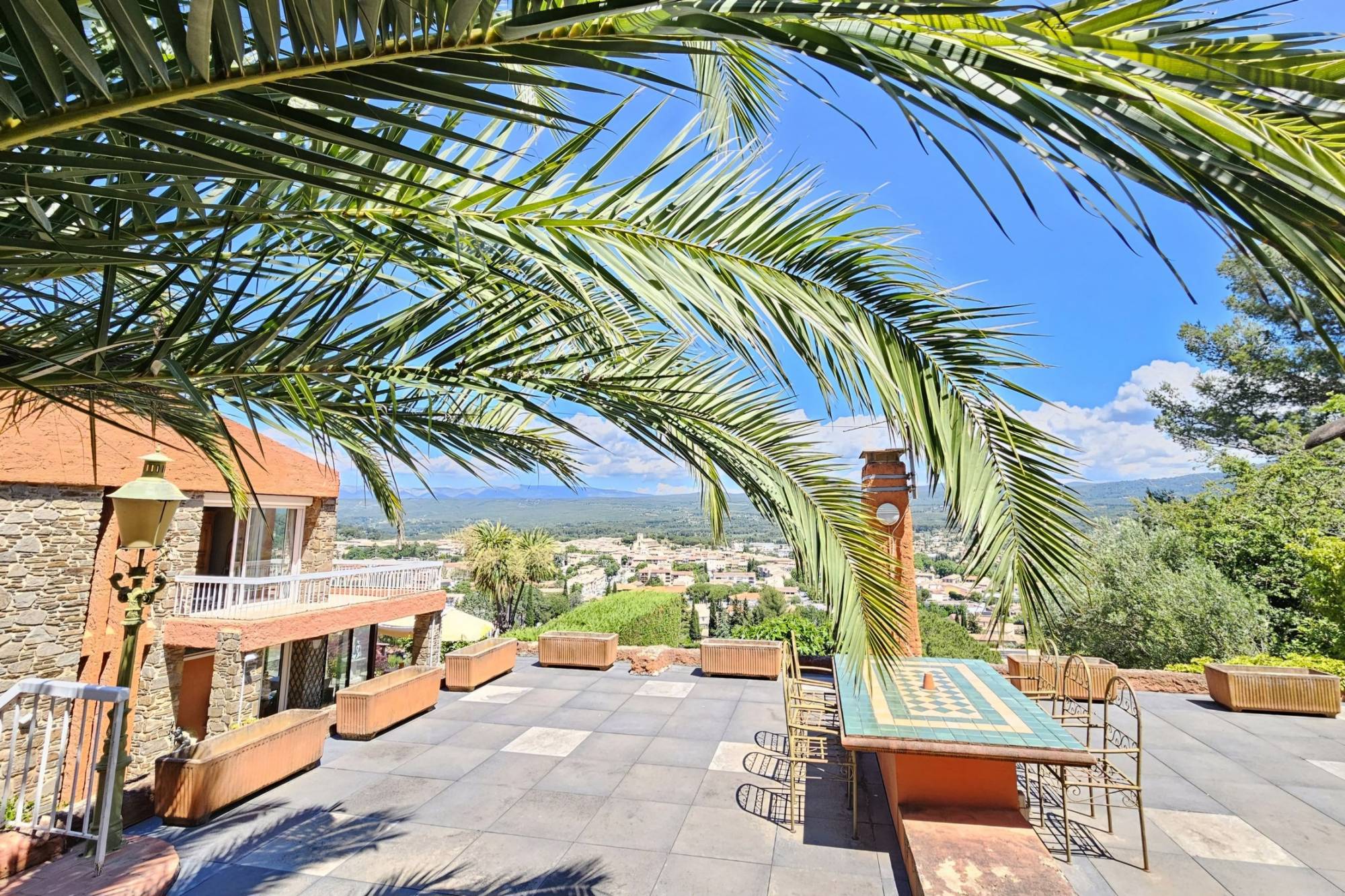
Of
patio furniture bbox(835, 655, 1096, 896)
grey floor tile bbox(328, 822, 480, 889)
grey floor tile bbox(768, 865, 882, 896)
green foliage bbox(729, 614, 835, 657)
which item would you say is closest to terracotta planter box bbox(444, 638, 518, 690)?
green foliage bbox(729, 614, 835, 657)

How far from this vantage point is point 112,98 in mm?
798

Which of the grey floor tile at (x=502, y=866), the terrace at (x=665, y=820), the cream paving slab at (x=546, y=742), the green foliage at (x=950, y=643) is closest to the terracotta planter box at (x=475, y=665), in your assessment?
the terrace at (x=665, y=820)

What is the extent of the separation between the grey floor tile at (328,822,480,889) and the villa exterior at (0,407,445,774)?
11.7ft

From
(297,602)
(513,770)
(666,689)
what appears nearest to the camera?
(513,770)

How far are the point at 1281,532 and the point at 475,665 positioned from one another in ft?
53.0

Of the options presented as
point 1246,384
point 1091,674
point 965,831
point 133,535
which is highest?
point 1246,384

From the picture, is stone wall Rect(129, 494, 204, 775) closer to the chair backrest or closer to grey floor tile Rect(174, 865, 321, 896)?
grey floor tile Rect(174, 865, 321, 896)

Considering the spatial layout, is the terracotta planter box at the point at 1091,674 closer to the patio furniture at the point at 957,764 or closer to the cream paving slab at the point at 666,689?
the patio furniture at the point at 957,764

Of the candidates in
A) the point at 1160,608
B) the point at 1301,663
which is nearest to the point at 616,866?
the point at 1301,663

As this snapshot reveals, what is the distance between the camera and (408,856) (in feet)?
15.9

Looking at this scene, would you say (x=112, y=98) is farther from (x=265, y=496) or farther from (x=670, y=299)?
(x=265, y=496)

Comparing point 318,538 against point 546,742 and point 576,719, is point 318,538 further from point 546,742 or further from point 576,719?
point 546,742

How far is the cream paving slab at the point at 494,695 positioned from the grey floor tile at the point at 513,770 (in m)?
2.29

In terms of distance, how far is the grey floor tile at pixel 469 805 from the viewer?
17.8 feet
